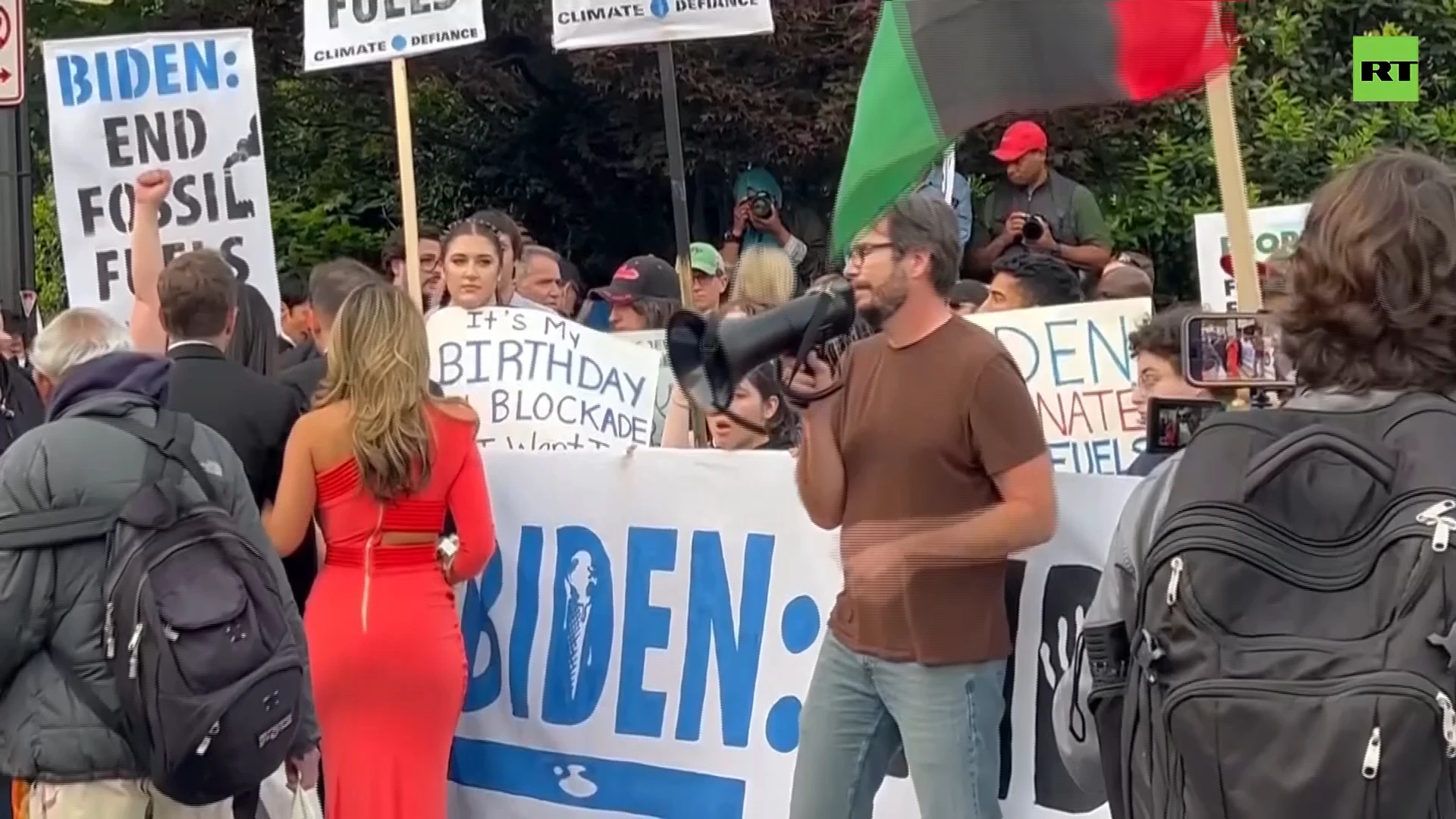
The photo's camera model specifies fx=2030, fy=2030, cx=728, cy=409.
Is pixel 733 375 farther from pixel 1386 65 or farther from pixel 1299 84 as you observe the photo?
pixel 1299 84

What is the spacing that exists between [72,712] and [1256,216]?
179 inches

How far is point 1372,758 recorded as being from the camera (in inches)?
88.7

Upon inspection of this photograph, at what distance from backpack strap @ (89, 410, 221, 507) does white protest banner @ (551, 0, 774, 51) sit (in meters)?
3.88

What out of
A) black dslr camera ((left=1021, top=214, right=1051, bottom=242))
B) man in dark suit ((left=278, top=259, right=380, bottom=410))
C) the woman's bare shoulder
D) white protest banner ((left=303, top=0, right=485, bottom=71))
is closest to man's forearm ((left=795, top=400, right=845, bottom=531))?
the woman's bare shoulder

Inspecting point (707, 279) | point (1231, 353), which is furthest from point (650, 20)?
point (1231, 353)

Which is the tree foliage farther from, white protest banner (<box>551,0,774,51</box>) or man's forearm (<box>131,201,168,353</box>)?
man's forearm (<box>131,201,168,353</box>)

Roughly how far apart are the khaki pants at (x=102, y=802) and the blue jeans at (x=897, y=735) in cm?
136

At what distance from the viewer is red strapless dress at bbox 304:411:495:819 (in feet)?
17.2

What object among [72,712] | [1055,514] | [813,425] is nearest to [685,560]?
[813,425]

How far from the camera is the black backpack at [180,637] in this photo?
13.2 ft

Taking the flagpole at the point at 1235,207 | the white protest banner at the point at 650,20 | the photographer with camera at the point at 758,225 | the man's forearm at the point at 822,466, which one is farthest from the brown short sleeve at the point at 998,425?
the photographer with camera at the point at 758,225

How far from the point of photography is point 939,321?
438 cm

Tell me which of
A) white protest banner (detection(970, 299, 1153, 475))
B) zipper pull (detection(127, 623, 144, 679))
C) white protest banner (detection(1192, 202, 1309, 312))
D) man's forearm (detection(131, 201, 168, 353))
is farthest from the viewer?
white protest banner (detection(1192, 202, 1309, 312))

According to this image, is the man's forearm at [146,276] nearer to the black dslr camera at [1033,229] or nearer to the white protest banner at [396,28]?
the white protest banner at [396,28]
